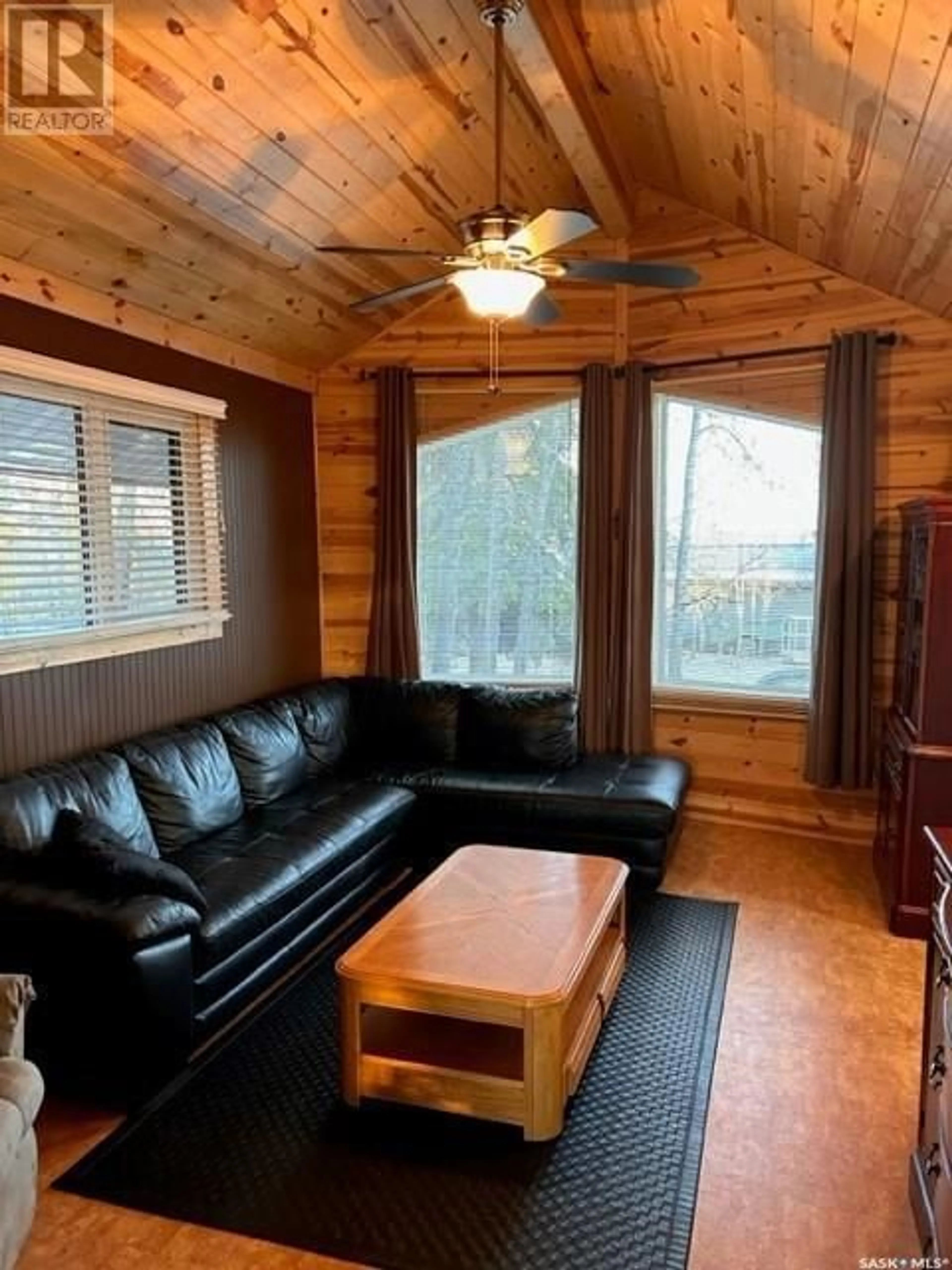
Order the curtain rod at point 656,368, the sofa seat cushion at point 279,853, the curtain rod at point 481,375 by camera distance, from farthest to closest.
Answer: the curtain rod at point 481,375 < the curtain rod at point 656,368 < the sofa seat cushion at point 279,853

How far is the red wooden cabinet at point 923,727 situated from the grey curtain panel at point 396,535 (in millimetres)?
2615

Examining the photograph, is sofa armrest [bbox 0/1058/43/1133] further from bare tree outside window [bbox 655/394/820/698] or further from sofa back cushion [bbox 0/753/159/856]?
bare tree outside window [bbox 655/394/820/698]

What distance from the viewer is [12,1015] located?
1.90 metres

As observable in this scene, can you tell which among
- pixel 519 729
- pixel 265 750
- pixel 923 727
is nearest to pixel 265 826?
pixel 265 750

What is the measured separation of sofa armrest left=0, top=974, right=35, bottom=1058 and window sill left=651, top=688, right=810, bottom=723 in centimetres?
348

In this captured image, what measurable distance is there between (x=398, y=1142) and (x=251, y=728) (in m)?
2.12

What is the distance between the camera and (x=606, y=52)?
3.05 metres

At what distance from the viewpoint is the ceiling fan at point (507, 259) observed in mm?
2373

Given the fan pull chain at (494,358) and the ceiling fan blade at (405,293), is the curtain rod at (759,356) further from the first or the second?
the ceiling fan blade at (405,293)

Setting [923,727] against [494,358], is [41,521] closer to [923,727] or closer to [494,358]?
[494,358]

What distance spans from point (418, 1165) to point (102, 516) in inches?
108

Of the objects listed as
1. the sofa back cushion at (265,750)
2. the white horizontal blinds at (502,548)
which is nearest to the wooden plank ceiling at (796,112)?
the white horizontal blinds at (502,548)

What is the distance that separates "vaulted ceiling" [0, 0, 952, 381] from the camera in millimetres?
2393

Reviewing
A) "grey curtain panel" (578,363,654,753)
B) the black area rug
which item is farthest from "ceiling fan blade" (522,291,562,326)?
the black area rug
